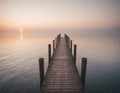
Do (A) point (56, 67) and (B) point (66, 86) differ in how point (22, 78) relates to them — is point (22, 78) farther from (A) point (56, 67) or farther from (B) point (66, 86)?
(B) point (66, 86)

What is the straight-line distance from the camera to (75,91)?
7180 millimetres

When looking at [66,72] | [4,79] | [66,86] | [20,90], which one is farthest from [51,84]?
[4,79]

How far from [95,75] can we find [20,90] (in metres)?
12.8

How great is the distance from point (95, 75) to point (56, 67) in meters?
13.9

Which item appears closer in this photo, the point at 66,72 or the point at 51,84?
the point at 51,84

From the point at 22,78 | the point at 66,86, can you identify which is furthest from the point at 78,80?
the point at 22,78

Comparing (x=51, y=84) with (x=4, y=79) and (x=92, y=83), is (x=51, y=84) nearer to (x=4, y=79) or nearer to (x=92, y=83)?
(x=92, y=83)

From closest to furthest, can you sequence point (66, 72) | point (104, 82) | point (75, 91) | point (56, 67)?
1. point (75, 91)
2. point (66, 72)
3. point (56, 67)
4. point (104, 82)

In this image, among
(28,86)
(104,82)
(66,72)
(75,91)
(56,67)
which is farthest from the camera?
(104,82)

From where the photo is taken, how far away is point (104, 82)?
19969mm

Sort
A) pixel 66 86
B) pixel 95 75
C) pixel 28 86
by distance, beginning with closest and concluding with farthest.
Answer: pixel 66 86 → pixel 28 86 → pixel 95 75

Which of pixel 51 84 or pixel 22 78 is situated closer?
pixel 51 84

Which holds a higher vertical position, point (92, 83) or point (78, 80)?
point (78, 80)

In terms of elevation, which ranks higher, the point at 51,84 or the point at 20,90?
the point at 51,84
